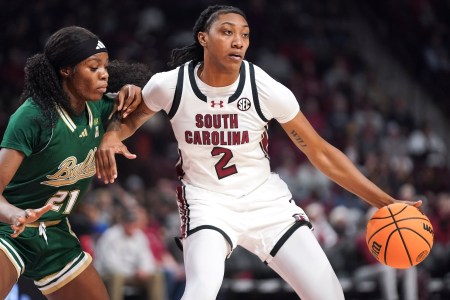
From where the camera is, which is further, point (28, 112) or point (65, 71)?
point (65, 71)

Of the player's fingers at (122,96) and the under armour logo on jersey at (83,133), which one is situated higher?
the player's fingers at (122,96)

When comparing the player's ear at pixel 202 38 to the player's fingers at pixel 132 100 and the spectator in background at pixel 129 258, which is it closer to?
the player's fingers at pixel 132 100

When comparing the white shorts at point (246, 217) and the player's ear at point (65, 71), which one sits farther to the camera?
the white shorts at point (246, 217)

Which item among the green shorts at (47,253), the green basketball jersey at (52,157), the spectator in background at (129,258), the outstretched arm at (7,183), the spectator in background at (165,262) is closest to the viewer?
the outstretched arm at (7,183)

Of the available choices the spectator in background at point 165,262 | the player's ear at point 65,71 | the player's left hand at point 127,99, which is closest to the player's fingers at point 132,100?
the player's left hand at point 127,99

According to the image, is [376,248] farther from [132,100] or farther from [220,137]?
[132,100]

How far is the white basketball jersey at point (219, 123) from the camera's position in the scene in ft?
16.6

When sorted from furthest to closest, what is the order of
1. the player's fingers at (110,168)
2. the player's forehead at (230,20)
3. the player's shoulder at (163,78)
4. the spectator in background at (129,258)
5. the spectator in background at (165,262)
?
the spectator in background at (165,262), the spectator in background at (129,258), the player's shoulder at (163,78), the player's forehead at (230,20), the player's fingers at (110,168)

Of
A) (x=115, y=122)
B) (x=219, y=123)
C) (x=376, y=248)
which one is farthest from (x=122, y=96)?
(x=376, y=248)

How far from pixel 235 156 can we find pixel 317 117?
9.05m

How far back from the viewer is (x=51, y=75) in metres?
4.79

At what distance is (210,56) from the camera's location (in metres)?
5.05

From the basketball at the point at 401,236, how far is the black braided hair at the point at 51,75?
2.07 m

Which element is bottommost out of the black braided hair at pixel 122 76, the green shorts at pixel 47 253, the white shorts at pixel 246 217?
the green shorts at pixel 47 253
